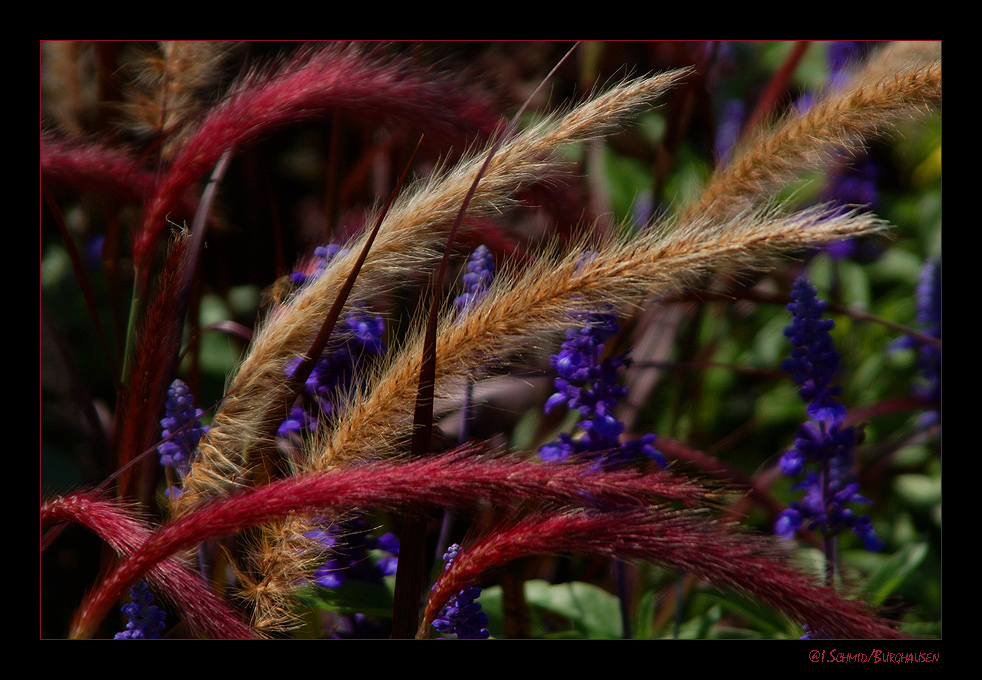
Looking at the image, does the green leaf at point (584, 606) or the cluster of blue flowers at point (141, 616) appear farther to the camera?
the green leaf at point (584, 606)

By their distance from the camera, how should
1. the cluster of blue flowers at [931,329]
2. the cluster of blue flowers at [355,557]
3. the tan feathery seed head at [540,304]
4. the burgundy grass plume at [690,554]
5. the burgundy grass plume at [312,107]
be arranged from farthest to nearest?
the cluster of blue flowers at [931,329]
the burgundy grass plume at [312,107]
the cluster of blue flowers at [355,557]
the tan feathery seed head at [540,304]
the burgundy grass plume at [690,554]

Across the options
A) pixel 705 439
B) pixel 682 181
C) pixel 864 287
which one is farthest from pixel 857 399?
pixel 682 181

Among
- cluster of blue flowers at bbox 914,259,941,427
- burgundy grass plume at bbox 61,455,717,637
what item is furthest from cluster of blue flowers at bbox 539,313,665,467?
cluster of blue flowers at bbox 914,259,941,427

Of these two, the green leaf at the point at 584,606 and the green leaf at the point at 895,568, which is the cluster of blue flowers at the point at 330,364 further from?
the green leaf at the point at 895,568

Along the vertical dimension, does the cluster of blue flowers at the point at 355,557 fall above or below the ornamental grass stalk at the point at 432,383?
below

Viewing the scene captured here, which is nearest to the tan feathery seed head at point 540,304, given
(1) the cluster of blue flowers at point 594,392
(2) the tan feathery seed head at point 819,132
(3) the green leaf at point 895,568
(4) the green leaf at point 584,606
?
(1) the cluster of blue flowers at point 594,392

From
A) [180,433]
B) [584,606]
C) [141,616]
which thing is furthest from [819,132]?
[141,616]
